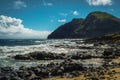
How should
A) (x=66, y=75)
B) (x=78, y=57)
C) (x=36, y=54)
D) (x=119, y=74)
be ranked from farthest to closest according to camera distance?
(x=36, y=54) → (x=78, y=57) → (x=66, y=75) → (x=119, y=74)

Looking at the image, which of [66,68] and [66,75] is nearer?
[66,75]

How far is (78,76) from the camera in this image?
36219mm

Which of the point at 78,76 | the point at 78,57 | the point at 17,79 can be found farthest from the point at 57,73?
the point at 78,57

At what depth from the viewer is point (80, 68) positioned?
4250 cm

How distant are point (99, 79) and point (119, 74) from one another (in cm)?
411

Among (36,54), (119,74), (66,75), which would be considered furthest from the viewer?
(36,54)

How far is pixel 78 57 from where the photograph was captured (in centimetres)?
6581

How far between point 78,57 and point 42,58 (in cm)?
991

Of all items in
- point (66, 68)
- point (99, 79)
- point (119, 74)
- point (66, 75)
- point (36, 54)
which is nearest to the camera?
point (99, 79)

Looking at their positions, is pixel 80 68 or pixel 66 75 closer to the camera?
pixel 66 75

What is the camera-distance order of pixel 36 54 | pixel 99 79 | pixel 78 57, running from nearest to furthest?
pixel 99 79 → pixel 78 57 → pixel 36 54

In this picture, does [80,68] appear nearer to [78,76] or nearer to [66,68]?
[66,68]

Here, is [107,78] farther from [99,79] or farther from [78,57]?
[78,57]

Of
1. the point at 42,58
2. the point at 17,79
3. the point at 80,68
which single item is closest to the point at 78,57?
the point at 42,58
